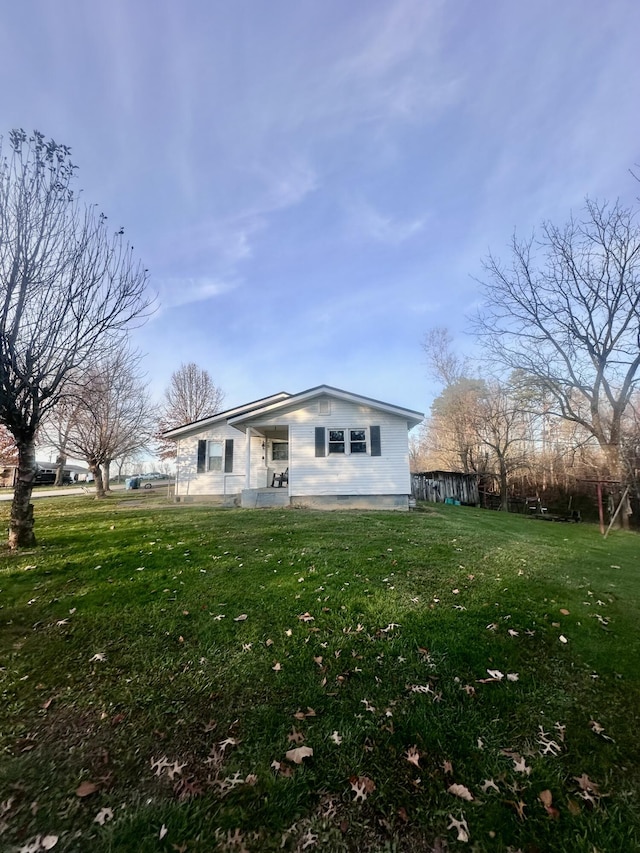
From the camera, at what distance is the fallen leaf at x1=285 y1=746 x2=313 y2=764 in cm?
252

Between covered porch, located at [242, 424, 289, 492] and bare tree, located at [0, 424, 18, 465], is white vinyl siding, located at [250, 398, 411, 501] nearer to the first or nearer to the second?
covered porch, located at [242, 424, 289, 492]

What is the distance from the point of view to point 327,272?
16578mm

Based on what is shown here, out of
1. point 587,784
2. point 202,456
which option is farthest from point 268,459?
point 587,784

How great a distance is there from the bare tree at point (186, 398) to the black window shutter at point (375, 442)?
22959mm

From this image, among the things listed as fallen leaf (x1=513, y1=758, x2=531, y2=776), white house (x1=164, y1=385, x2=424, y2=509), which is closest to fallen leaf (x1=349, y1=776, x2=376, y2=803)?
fallen leaf (x1=513, y1=758, x2=531, y2=776)

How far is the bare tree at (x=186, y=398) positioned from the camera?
109 ft

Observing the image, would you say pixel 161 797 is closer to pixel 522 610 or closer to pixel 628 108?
pixel 522 610

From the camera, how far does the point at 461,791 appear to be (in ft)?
7.57

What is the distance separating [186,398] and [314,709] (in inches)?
1318

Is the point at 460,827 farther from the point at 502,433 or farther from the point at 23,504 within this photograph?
the point at 502,433

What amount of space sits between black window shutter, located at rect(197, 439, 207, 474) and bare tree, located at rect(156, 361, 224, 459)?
1537 centimetres

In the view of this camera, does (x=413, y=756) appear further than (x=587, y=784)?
Yes

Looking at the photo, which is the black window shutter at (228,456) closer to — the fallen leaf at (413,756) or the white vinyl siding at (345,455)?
the white vinyl siding at (345,455)

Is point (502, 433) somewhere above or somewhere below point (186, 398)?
below
